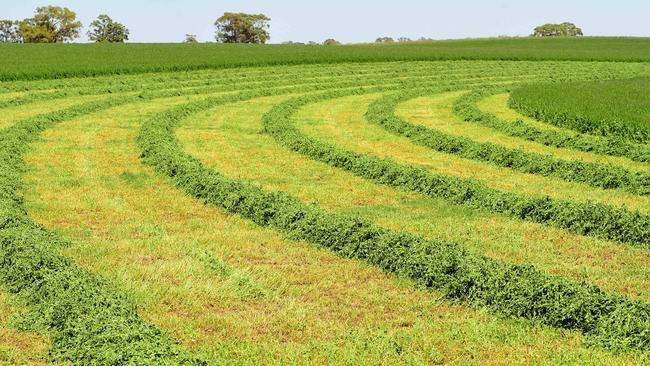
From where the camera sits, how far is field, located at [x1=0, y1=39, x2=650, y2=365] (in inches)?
379

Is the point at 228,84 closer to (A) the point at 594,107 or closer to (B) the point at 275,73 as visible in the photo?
(B) the point at 275,73

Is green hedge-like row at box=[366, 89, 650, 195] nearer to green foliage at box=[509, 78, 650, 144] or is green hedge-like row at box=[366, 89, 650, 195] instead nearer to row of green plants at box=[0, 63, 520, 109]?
green foliage at box=[509, 78, 650, 144]

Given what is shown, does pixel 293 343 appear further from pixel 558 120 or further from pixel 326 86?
pixel 326 86

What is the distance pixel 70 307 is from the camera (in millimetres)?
10203

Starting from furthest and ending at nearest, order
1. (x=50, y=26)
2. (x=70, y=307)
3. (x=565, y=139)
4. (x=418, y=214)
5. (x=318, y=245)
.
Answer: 1. (x=50, y=26)
2. (x=565, y=139)
3. (x=418, y=214)
4. (x=318, y=245)
5. (x=70, y=307)

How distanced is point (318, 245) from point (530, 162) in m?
8.91

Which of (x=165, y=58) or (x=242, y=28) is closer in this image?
(x=165, y=58)

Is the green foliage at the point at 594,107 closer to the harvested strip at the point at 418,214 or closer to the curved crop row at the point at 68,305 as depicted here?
the harvested strip at the point at 418,214

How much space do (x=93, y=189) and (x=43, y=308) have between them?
8099 millimetres

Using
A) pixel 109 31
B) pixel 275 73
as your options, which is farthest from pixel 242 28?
pixel 275 73

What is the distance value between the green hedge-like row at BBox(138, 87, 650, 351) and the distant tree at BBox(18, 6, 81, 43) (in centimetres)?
13044

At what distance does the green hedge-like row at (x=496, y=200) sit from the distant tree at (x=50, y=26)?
412ft

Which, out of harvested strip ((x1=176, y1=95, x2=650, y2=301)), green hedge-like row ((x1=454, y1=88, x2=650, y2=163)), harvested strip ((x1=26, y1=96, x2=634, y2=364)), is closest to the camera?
harvested strip ((x1=26, y1=96, x2=634, y2=364))

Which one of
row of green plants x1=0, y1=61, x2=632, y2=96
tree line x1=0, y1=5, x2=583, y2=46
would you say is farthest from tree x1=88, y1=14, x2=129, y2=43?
row of green plants x1=0, y1=61, x2=632, y2=96
